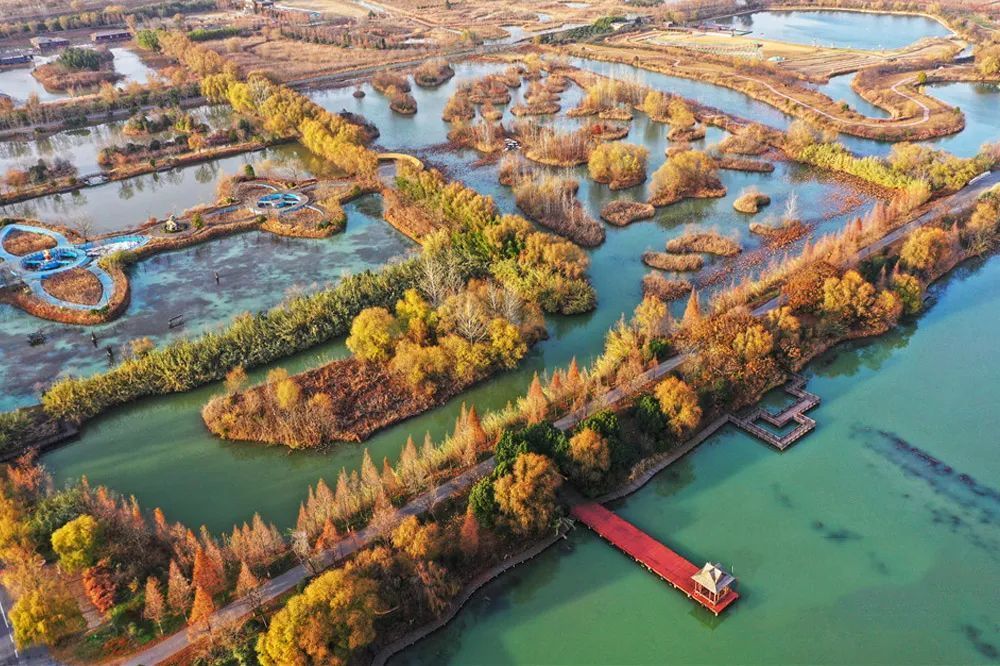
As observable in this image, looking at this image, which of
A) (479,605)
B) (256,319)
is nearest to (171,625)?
(479,605)

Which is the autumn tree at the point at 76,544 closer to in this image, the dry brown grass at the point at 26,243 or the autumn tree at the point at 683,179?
the dry brown grass at the point at 26,243

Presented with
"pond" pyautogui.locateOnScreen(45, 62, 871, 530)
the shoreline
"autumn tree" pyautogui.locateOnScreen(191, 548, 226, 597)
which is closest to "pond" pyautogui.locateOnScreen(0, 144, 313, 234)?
"pond" pyautogui.locateOnScreen(45, 62, 871, 530)

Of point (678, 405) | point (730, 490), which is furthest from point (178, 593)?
point (730, 490)

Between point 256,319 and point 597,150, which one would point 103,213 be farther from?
point 597,150

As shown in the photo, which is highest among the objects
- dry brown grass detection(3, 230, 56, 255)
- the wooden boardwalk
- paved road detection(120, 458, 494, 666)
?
dry brown grass detection(3, 230, 56, 255)

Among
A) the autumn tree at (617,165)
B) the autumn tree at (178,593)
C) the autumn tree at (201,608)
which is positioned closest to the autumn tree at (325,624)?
the autumn tree at (201,608)

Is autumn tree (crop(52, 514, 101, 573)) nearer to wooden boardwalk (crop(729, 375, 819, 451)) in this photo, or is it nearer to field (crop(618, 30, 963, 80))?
wooden boardwalk (crop(729, 375, 819, 451))
